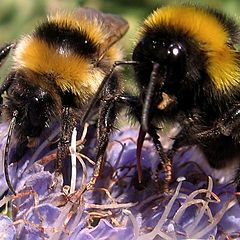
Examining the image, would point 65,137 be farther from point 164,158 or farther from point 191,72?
point 191,72

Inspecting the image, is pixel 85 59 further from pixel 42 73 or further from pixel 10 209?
pixel 10 209

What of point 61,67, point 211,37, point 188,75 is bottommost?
point 61,67

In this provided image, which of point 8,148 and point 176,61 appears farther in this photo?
point 8,148

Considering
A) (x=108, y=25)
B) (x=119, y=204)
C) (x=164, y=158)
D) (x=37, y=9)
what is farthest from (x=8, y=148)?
(x=37, y=9)

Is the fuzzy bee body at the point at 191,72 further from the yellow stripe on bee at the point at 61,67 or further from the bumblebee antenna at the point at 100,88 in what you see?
the yellow stripe on bee at the point at 61,67

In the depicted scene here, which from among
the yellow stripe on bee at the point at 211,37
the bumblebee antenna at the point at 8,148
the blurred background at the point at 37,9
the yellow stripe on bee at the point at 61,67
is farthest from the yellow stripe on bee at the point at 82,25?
the blurred background at the point at 37,9

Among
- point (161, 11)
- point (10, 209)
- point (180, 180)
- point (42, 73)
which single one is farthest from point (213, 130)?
point (10, 209)

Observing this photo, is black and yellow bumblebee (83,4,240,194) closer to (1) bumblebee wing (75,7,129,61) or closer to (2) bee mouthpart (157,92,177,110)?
(2) bee mouthpart (157,92,177,110)
